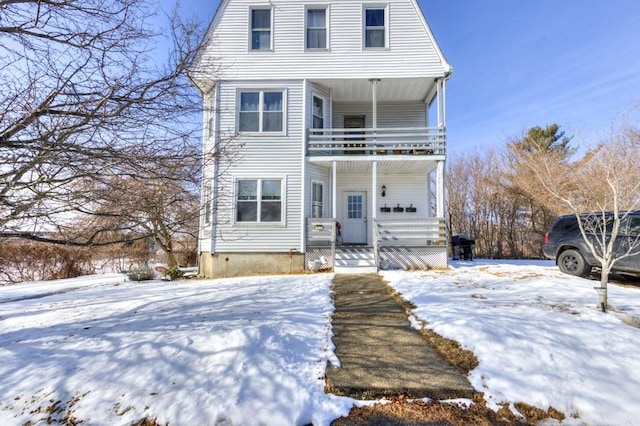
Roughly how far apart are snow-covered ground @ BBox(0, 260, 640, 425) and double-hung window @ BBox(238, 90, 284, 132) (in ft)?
22.9

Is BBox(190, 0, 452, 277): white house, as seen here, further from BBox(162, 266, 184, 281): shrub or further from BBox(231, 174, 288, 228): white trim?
BBox(162, 266, 184, 281): shrub

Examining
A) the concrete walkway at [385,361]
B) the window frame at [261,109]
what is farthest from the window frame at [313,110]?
the concrete walkway at [385,361]

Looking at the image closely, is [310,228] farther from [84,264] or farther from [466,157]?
[466,157]

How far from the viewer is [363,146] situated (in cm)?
1166

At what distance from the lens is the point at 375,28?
1118cm

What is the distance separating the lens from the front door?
1215 centimetres

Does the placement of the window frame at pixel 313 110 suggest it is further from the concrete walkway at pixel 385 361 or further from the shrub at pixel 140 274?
the shrub at pixel 140 274

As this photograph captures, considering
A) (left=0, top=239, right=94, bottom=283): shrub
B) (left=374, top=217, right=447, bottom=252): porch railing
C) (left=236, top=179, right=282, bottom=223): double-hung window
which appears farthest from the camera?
(left=0, top=239, right=94, bottom=283): shrub

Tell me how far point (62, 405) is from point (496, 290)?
724 centimetres

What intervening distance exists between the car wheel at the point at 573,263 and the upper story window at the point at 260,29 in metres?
11.5

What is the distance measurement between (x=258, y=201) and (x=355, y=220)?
400 centimetres

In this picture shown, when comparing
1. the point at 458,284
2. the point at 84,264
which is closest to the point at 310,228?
the point at 458,284

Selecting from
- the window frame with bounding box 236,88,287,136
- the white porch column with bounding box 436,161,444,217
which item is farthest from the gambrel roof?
the white porch column with bounding box 436,161,444,217

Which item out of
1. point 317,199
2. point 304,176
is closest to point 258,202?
point 304,176
